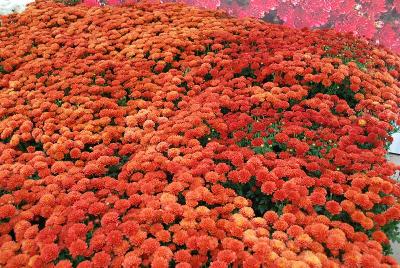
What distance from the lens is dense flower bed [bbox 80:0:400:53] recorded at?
7668 mm

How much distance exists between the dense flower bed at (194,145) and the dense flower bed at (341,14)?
1903mm

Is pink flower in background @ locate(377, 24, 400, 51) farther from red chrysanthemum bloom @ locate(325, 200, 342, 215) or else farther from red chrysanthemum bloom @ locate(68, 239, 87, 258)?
red chrysanthemum bloom @ locate(68, 239, 87, 258)

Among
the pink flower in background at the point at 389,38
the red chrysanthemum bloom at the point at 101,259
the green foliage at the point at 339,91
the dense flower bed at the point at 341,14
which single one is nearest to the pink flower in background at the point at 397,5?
the dense flower bed at the point at 341,14

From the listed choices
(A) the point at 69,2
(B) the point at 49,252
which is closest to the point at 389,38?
(A) the point at 69,2

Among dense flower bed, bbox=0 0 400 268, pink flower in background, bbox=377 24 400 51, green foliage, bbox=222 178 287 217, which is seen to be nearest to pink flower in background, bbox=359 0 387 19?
pink flower in background, bbox=377 24 400 51

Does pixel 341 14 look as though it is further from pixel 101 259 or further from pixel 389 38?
pixel 101 259

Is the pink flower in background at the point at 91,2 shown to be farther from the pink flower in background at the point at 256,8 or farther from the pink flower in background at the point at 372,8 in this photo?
the pink flower in background at the point at 372,8

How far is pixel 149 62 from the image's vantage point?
208 inches

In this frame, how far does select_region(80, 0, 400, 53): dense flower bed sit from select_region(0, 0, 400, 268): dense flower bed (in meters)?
1.90

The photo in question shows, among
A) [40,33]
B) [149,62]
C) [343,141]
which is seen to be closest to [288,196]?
[343,141]

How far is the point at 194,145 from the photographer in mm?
3859

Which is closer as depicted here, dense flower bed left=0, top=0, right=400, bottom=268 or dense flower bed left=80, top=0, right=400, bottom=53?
dense flower bed left=0, top=0, right=400, bottom=268

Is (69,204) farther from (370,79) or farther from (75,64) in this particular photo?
(370,79)

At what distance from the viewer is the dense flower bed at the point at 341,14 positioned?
7668mm
